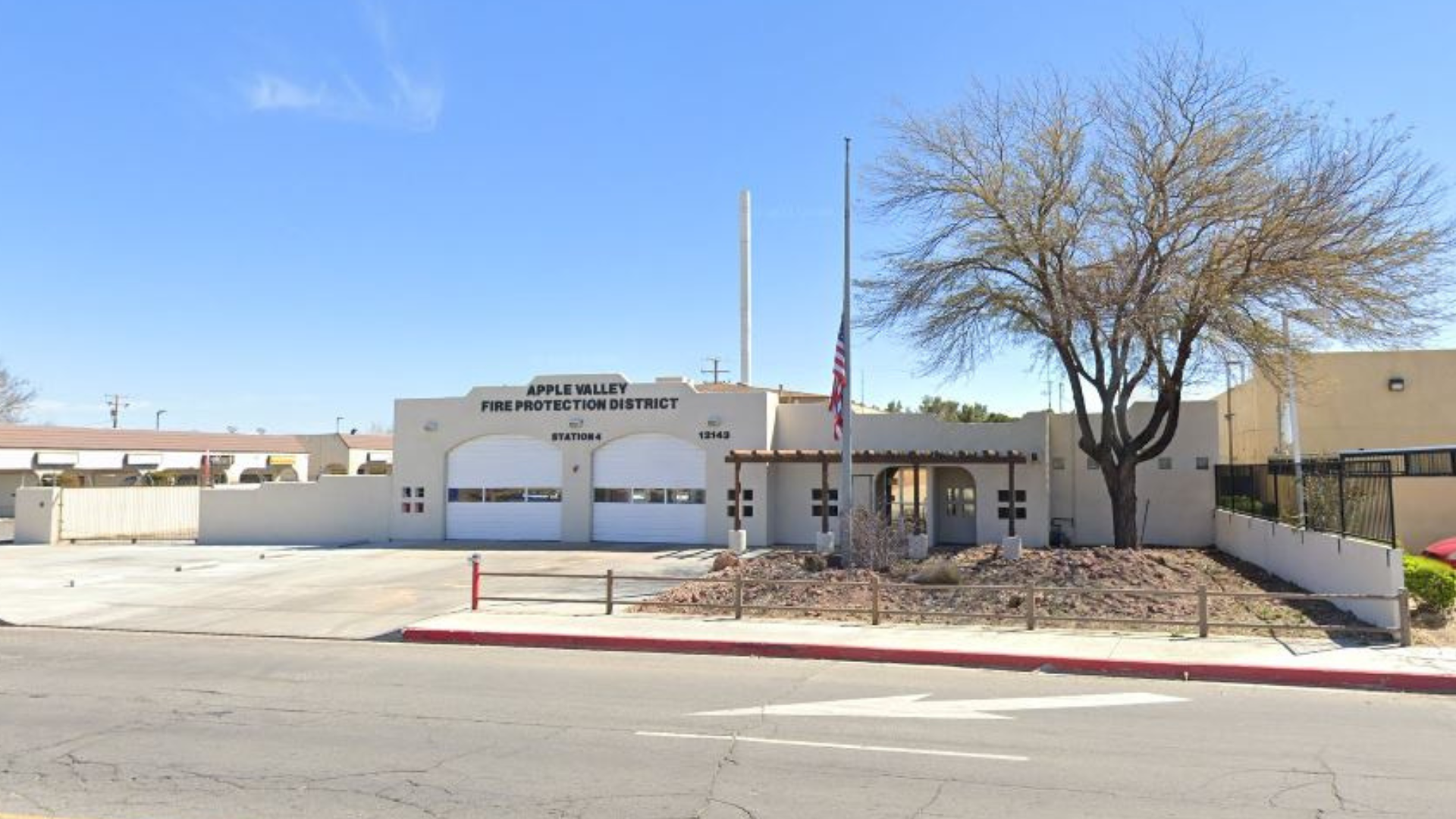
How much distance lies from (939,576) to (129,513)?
31.8 meters

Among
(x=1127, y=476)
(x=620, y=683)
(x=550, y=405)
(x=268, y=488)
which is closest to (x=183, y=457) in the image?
(x=268, y=488)

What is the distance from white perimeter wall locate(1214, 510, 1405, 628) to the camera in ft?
45.4

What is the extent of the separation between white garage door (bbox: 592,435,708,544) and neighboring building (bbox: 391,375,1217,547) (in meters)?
0.04

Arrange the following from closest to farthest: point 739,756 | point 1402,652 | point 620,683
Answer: point 739,756
point 620,683
point 1402,652

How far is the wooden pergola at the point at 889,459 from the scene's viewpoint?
27.7m

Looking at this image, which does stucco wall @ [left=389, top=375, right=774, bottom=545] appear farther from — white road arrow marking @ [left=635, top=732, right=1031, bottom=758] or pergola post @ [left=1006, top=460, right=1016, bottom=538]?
white road arrow marking @ [left=635, top=732, right=1031, bottom=758]

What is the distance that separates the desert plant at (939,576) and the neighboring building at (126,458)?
3369 cm

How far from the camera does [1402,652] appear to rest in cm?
1202

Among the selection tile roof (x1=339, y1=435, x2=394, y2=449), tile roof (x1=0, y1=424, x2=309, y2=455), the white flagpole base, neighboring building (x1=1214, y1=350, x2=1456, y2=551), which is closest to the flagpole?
the white flagpole base

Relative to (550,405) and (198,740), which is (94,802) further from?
(550,405)

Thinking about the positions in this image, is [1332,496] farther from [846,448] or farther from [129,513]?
[129,513]

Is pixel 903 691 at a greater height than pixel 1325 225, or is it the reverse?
pixel 1325 225

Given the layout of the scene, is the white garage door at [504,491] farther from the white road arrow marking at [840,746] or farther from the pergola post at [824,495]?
the white road arrow marking at [840,746]

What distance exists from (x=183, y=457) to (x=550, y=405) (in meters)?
37.1
